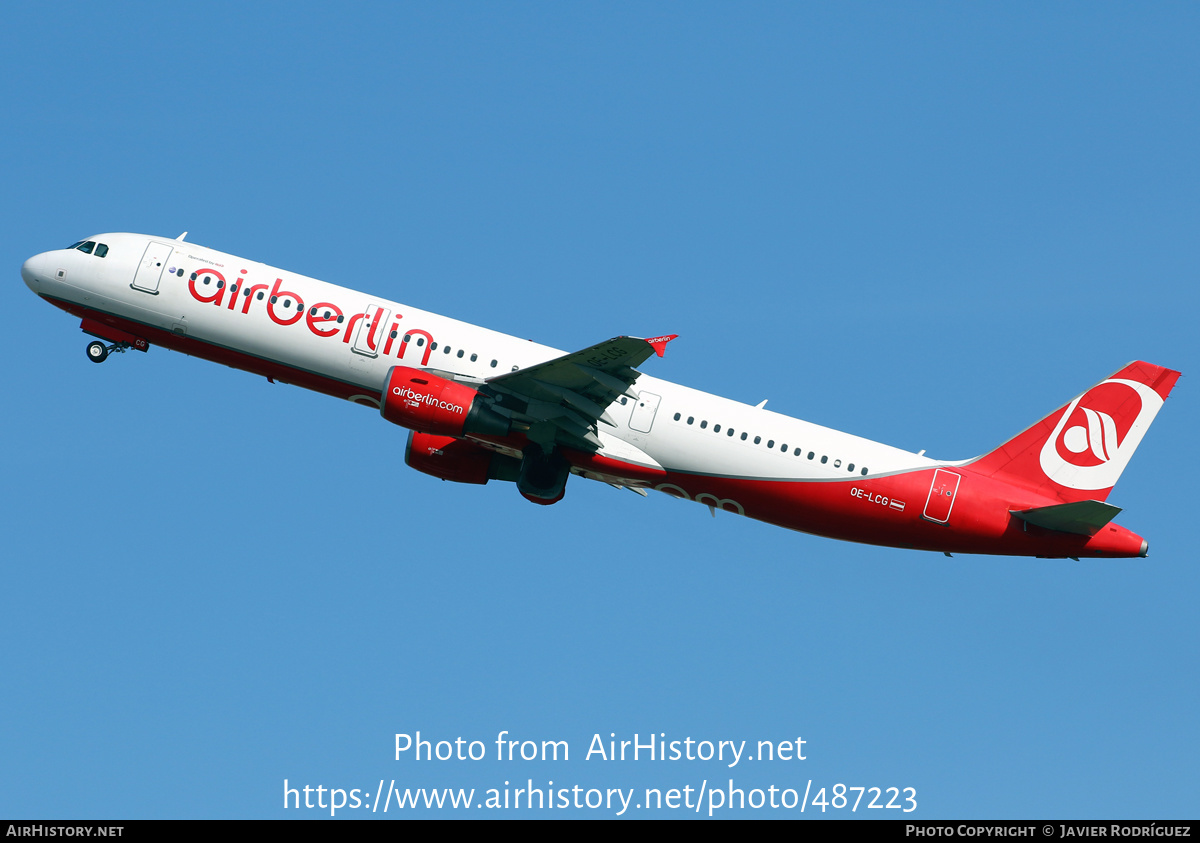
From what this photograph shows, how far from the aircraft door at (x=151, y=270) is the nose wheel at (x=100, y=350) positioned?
2362mm

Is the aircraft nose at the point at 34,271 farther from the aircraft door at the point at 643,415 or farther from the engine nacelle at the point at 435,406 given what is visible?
the aircraft door at the point at 643,415

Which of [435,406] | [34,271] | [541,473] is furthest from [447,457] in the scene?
[34,271]

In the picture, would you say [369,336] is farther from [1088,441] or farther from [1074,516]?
[1088,441]

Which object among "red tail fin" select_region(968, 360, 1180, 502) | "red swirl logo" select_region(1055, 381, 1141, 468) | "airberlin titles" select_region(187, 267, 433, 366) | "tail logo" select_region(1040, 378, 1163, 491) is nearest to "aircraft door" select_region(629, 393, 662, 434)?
"airberlin titles" select_region(187, 267, 433, 366)

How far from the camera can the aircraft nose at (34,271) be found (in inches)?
1619

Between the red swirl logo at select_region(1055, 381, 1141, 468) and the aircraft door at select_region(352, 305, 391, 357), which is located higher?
the red swirl logo at select_region(1055, 381, 1141, 468)

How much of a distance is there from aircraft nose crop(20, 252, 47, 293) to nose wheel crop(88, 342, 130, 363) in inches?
115

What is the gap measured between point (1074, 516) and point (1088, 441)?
3.70 m

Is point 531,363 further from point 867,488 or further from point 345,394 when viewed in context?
point 867,488

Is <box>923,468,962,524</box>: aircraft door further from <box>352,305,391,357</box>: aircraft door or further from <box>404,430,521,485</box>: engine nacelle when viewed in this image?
<box>352,305,391,357</box>: aircraft door

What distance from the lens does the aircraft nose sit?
41.1 m

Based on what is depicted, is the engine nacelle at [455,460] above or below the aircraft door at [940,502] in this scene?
below

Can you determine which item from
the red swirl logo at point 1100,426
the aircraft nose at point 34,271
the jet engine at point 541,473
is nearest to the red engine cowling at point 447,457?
the jet engine at point 541,473

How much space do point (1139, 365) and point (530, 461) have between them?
21102mm
